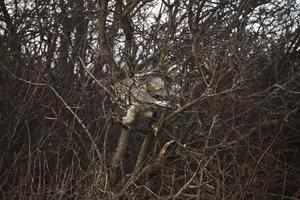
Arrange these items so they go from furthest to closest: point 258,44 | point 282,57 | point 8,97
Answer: point 282,57 < point 8,97 < point 258,44

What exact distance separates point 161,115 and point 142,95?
424 millimetres

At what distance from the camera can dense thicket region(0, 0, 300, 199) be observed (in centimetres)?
485

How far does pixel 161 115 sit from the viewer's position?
17.5 ft

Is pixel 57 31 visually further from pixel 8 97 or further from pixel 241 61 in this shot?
pixel 241 61

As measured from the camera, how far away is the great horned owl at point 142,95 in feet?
16.3

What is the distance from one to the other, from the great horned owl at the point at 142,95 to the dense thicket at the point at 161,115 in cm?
14

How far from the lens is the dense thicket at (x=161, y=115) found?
4848 millimetres

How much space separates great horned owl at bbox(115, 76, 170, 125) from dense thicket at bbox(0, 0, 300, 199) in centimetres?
14

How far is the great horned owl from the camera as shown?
4.97 m

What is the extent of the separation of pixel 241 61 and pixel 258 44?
0.97m

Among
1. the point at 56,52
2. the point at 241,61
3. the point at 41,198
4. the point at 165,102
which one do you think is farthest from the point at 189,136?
the point at 56,52

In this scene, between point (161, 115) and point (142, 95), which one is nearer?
point (142, 95)

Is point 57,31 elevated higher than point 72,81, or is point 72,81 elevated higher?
Result: point 57,31

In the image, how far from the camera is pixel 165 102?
507 centimetres
